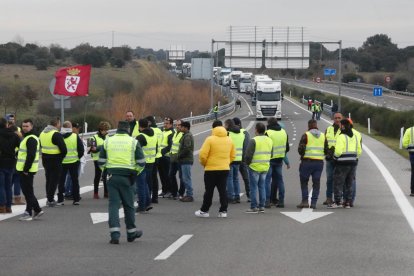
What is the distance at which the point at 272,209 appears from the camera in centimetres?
1630

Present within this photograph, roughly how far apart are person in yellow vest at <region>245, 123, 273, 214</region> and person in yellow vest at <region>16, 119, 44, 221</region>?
3.86 metres

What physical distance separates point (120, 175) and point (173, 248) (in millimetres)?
1319

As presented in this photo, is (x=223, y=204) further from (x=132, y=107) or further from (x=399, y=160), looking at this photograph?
(x=132, y=107)

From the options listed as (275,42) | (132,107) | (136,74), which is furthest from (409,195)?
(136,74)

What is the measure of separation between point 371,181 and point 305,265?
43.1 feet

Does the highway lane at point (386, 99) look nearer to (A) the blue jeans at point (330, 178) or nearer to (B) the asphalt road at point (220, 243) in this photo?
(A) the blue jeans at point (330, 178)

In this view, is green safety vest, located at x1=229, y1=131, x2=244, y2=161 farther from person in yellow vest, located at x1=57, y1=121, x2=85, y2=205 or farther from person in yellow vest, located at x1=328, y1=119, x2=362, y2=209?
person in yellow vest, located at x1=57, y1=121, x2=85, y2=205

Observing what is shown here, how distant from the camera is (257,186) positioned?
51.7ft

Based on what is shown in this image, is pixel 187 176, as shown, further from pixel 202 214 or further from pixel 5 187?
pixel 5 187

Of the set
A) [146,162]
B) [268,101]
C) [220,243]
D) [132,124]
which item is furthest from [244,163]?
[268,101]

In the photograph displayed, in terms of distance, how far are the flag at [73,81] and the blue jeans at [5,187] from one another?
11.1 m

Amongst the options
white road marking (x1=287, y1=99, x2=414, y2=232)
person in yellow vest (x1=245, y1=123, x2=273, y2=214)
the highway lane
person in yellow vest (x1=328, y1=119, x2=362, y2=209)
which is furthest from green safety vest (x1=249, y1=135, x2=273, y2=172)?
the highway lane

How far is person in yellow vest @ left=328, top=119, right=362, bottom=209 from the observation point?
52.7 ft

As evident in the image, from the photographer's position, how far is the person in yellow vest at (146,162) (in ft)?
50.2
